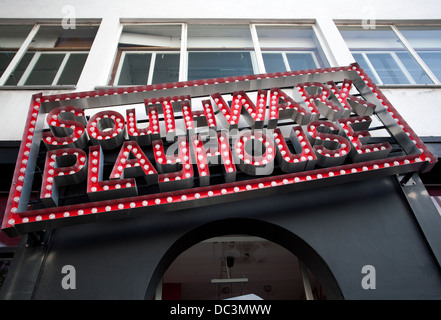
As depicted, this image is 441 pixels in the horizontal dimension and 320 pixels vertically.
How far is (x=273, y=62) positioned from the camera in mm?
6816

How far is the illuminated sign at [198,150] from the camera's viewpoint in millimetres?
3541

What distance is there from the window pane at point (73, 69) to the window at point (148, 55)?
2.47ft

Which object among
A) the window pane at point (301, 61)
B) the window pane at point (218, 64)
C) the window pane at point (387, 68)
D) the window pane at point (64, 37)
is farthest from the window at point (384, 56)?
the window pane at point (64, 37)

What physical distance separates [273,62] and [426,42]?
3.65 m

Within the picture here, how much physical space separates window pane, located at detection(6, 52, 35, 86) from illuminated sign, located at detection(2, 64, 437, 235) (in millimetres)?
1970

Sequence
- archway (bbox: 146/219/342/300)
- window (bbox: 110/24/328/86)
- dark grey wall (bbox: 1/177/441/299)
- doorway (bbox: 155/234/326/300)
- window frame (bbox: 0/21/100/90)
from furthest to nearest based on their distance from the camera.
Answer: window (bbox: 110/24/328/86) → doorway (bbox: 155/234/326/300) → window frame (bbox: 0/21/100/90) → archway (bbox: 146/219/342/300) → dark grey wall (bbox: 1/177/441/299)

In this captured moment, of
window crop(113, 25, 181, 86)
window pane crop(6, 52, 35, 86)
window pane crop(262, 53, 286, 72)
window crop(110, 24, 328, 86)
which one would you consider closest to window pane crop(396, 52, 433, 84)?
window crop(110, 24, 328, 86)

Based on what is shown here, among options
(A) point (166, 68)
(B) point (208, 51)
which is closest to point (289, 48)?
(B) point (208, 51)

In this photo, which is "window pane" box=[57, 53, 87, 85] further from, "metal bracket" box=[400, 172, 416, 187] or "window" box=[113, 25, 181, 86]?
"metal bracket" box=[400, 172, 416, 187]

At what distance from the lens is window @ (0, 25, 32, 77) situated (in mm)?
6562

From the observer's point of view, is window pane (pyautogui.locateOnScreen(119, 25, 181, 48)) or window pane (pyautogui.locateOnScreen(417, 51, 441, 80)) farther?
window pane (pyautogui.locateOnScreen(119, 25, 181, 48))

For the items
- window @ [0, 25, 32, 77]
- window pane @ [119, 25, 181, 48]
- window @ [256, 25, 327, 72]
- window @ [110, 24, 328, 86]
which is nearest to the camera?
window @ [110, 24, 328, 86]

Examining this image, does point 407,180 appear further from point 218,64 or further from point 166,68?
A: point 166,68

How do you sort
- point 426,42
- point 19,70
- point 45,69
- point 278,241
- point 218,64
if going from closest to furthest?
1. point 278,241
2. point 19,70
3. point 45,69
4. point 218,64
5. point 426,42
